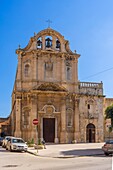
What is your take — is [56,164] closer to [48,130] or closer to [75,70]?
[48,130]

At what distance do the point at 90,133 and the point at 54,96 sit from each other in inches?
291

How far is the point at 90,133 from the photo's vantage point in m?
40.4

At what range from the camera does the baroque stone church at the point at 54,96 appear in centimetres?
3784

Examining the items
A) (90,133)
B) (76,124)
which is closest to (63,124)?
(76,124)

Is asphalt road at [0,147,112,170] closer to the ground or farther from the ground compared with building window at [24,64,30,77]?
closer to the ground

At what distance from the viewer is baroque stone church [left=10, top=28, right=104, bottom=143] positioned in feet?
124

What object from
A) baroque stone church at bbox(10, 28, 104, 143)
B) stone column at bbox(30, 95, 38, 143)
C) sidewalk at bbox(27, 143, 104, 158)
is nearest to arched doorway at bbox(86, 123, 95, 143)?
baroque stone church at bbox(10, 28, 104, 143)

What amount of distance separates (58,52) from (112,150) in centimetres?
2086

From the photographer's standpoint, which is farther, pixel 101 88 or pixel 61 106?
pixel 101 88

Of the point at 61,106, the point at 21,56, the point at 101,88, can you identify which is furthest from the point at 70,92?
the point at 21,56

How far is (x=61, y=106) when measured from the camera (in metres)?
38.7

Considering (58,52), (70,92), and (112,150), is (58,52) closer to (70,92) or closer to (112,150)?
(70,92)

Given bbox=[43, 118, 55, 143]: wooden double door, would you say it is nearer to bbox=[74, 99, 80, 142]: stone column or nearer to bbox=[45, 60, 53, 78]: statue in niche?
bbox=[74, 99, 80, 142]: stone column

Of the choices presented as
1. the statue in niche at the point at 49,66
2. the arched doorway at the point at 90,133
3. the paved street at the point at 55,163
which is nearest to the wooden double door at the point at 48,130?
the arched doorway at the point at 90,133
